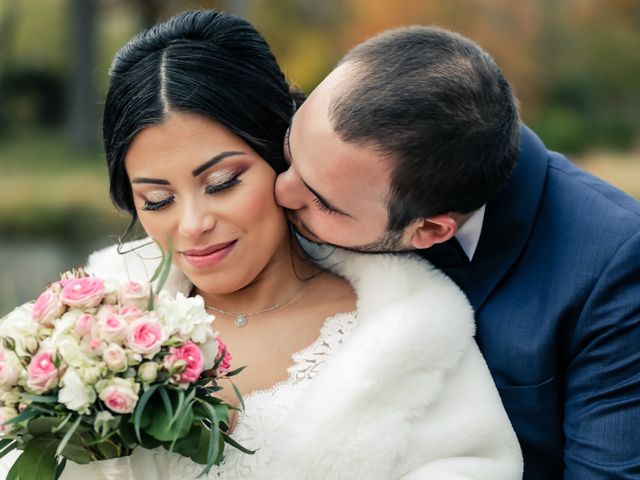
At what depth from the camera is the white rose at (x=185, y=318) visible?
2.69m

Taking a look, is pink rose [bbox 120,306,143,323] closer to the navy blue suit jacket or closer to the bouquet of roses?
the bouquet of roses

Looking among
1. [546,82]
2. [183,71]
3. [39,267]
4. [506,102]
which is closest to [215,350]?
[183,71]

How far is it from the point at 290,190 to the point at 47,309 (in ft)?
3.03

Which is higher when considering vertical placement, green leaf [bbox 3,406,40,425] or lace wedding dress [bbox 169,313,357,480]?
green leaf [bbox 3,406,40,425]

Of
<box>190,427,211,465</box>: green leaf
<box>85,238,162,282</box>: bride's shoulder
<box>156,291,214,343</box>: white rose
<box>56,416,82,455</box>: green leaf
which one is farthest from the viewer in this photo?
<box>85,238,162,282</box>: bride's shoulder

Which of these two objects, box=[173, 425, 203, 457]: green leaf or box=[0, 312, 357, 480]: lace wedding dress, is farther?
box=[0, 312, 357, 480]: lace wedding dress

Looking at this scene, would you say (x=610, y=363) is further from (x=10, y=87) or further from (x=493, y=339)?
(x=10, y=87)

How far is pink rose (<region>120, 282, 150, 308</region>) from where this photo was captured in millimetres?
2709

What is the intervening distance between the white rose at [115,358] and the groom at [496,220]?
2.94ft

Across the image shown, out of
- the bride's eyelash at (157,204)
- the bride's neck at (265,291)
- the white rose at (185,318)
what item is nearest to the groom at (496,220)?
the bride's neck at (265,291)

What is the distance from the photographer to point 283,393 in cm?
321

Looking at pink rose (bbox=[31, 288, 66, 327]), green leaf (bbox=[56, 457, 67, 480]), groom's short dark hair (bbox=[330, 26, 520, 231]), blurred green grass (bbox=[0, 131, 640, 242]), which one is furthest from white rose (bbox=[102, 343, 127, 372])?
blurred green grass (bbox=[0, 131, 640, 242])

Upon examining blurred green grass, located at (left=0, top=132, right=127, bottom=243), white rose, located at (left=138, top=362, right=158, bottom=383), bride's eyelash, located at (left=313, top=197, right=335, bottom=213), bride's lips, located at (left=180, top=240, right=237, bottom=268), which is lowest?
blurred green grass, located at (left=0, top=132, right=127, bottom=243)

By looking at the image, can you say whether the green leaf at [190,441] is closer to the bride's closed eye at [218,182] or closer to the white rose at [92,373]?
the white rose at [92,373]
